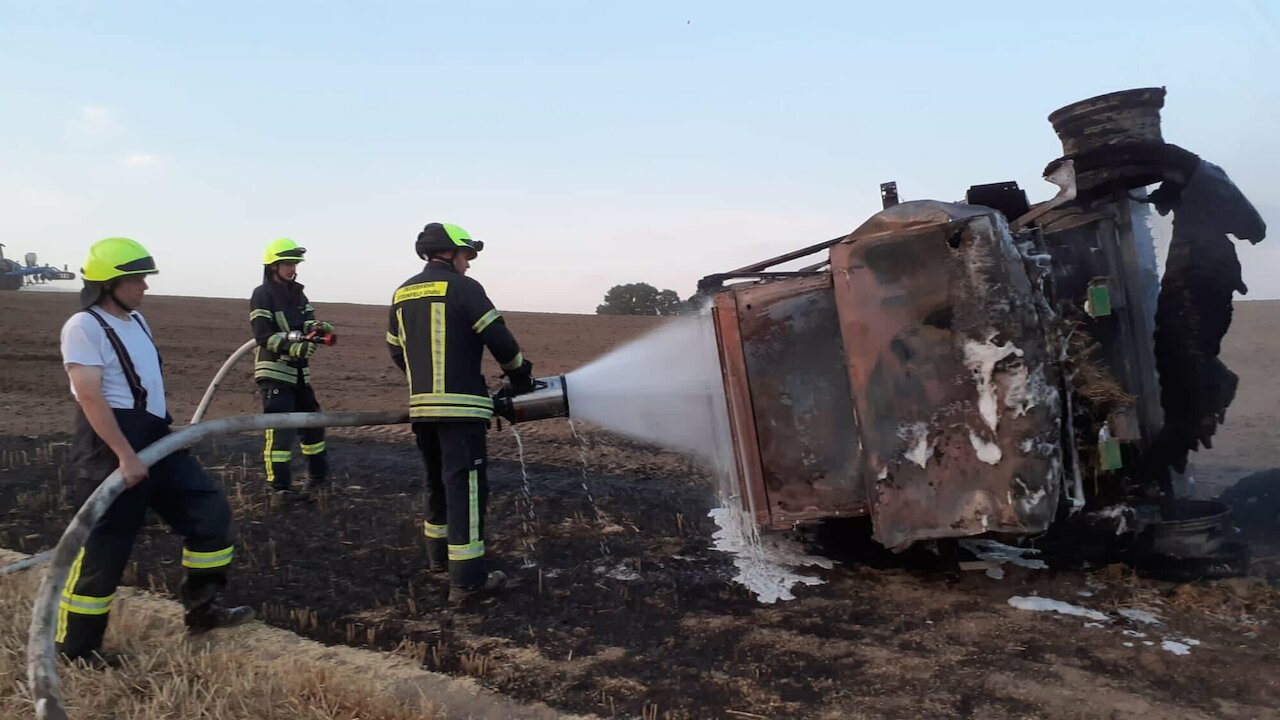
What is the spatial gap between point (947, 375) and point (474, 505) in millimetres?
2326

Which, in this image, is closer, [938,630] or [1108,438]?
[938,630]

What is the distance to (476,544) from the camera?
4.19 meters

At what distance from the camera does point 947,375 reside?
361 cm

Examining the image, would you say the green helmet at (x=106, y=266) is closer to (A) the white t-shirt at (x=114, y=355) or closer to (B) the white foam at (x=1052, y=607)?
(A) the white t-shirt at (x=114, y=355)

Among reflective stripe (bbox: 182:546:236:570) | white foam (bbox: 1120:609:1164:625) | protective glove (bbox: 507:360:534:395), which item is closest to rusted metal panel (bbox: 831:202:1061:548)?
white foam (bbox: 1120:609:1164:625)

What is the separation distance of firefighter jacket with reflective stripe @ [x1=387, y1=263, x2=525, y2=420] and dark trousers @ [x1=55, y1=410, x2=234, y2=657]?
1023 mm

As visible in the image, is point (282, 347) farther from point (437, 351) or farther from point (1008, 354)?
point (1008, 354)

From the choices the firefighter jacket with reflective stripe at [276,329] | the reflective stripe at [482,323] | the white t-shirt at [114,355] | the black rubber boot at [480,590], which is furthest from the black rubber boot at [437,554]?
the firefighter jacket with reflective stripe at [276,329]

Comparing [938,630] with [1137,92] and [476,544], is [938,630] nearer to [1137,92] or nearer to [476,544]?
[476,544]

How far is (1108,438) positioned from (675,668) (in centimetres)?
220

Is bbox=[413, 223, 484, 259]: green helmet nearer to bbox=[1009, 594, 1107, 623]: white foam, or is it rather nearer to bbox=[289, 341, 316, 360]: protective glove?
bbox=[289, 341, 316, 360]: protective glove

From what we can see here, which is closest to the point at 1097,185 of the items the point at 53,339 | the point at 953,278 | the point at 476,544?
the point at 953,278

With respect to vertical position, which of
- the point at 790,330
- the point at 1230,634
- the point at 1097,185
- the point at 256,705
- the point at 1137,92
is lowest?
the point at 1230,634

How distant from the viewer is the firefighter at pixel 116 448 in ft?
11.0
